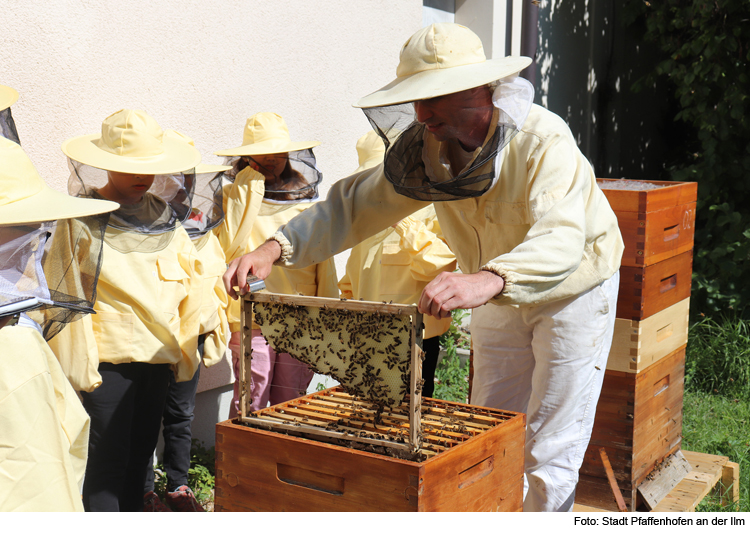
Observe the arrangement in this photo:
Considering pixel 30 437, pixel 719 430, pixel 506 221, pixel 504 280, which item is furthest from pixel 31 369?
pixel 719 430

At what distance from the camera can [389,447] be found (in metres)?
1.55

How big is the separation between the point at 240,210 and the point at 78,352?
3.68ft

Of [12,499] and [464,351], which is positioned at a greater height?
[12,499]

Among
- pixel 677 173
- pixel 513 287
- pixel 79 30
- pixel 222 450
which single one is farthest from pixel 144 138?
pixel 677 173

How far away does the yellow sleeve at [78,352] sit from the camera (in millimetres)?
2277

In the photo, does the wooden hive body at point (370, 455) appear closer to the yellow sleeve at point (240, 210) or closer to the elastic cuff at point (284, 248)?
the elastic cuff at point (284, 248)

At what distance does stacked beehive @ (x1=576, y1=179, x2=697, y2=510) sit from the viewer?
2.70 m

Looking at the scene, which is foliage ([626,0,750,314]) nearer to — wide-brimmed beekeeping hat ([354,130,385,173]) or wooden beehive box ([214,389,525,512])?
wide-brimmed beekeeping hat ([354,130,385,173])

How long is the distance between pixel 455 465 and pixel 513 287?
16.5 inches

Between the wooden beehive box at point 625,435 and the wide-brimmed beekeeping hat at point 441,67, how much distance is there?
1.38 meters

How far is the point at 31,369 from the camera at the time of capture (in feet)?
4.23

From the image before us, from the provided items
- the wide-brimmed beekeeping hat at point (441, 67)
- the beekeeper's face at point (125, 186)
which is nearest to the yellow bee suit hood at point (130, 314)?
the beekeeper's face at point (125, 186)

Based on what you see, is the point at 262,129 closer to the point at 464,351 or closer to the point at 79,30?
the point at 79,30

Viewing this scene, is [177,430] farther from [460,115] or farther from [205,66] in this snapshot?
[460,115]
